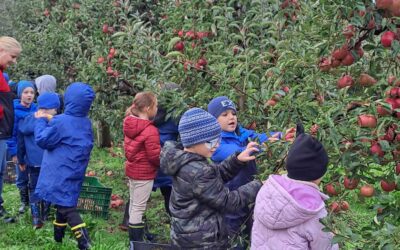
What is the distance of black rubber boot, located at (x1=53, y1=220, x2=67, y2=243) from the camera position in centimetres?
511

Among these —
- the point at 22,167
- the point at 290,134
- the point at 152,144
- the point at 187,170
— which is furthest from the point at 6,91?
the point at 290,134

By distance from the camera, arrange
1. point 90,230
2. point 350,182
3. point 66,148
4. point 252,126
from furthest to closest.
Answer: point 90,230
point 66,148
point 252,126
point 350,182

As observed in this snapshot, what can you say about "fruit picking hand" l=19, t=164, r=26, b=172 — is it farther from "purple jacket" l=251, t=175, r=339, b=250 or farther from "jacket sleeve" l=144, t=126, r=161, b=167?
"purple jacket" l=251, t=175, r=339, b=250

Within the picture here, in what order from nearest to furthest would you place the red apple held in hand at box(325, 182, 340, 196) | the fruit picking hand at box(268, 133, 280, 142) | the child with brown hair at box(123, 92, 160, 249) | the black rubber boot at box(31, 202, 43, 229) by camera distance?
the red apple held in hand at box(325, 182, 340, 196) < the fruit picking hand at box(268, 133, 280, 142) < the child with brown hair at box(123, 92, 160, 249) < the black rubber boot at box(31, 202, 43, 229)

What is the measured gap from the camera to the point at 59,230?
5.14 meters

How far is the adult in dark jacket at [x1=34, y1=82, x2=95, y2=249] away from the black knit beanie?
262 cm

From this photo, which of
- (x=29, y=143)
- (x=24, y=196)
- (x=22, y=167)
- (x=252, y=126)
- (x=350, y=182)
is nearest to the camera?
(x=350, y=182)

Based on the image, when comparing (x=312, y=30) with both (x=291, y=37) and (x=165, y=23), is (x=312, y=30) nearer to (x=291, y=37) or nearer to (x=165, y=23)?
(x=291, y=37)

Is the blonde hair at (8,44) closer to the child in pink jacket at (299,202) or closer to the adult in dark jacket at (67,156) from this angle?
the adult in dark jacket at (67,156)

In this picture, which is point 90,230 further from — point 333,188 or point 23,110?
point 333,188

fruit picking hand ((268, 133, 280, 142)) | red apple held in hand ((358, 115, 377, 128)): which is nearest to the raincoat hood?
fruit picking hand ((268, 133, 280, 142))

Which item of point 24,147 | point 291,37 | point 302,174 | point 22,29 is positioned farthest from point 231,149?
point 22,29

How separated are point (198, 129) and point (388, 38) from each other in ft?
4.59

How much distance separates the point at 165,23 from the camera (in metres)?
5.48
